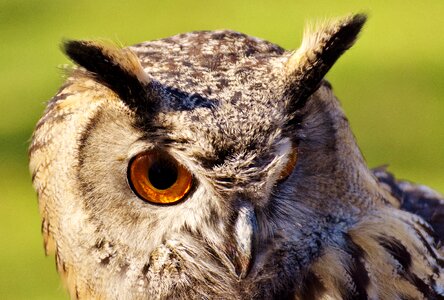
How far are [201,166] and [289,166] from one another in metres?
0.19

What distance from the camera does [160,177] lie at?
1.77m

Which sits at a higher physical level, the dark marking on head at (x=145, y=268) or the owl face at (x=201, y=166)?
the owl face at (x=201, y=166)

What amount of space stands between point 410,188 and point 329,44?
88 centimetres

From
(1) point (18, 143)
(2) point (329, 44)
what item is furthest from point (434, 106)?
(2) point (329, 44)

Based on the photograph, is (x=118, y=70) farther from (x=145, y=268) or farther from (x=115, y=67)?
(x=145, y=268)

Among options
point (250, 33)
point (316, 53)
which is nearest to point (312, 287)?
point (316, 53)

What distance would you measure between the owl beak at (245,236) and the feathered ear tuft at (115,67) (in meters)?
0.29

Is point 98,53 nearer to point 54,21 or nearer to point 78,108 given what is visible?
point 78,108

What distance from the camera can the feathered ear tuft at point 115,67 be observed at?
175 cm

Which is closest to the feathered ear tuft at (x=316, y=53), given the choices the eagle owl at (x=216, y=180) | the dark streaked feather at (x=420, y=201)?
the eagle owl at (x=216, y=180)

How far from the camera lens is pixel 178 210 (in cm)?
178

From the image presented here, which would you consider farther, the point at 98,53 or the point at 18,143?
the point at 18,143

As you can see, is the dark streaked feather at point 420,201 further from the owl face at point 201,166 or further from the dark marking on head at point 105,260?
the dark marking on head at point 105,260

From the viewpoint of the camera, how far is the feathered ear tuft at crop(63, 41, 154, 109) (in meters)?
1.75
